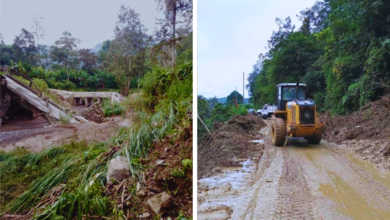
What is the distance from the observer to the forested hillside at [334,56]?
1.69m

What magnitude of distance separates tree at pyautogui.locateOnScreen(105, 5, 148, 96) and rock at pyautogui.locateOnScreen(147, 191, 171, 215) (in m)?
0.85

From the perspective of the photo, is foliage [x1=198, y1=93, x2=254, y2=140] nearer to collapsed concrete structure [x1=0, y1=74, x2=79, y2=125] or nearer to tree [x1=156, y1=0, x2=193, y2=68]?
tree [x1=156, y1=0, x2=193, y2=68]

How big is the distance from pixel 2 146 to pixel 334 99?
7.62 feet

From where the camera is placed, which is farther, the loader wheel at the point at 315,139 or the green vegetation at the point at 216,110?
the green vegetation at the point at 216,110

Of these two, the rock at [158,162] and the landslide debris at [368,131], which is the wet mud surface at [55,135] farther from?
→ the landslide debris at [368,131]

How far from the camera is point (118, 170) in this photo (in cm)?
212

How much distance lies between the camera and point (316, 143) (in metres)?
1.90

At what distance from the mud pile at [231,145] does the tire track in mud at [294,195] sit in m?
0.24

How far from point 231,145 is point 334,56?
0.90 meters

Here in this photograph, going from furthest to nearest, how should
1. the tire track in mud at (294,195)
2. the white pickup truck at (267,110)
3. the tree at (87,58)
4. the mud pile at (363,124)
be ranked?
the tree at (87,58) → the white pickup truck at (267,110) → the tire track in mud at (294,195) → the mud pile at (363,124)

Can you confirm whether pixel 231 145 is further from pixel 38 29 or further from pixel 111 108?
pixel 38 29

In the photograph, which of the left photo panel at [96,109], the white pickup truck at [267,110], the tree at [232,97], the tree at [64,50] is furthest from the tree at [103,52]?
the white pickup truck at [267,110]

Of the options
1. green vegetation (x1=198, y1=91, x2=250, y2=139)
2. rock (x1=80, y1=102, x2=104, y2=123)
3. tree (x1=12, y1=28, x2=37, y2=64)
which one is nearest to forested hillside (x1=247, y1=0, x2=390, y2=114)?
green vegetation (x1=198, y1=91, x2=250, y2=139)

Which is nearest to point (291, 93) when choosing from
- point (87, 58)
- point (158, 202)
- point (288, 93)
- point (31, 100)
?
point (288, 93)
